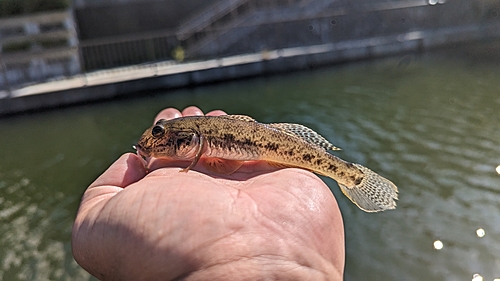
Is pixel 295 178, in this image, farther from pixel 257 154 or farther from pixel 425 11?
pixel 425 11

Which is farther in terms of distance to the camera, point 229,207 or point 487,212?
point 487,212

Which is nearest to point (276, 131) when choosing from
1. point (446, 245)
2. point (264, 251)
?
point (264, 251)

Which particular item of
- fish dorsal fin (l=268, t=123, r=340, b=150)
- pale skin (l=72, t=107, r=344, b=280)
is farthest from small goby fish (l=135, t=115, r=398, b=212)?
pale skin (l=72, t=107, r=344, b=280)

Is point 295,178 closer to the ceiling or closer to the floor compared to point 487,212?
closer to the ceiling

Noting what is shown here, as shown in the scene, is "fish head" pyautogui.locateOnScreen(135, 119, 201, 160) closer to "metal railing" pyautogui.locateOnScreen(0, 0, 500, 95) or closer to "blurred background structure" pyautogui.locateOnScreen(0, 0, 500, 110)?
"blurred background structure" pyautogui.locateOnScreen(0, 0, 500, 110)

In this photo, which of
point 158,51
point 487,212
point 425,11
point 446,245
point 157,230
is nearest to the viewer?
point 157,230

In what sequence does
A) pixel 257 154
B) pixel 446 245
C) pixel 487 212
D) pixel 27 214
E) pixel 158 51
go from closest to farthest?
1. pixel 257 154
2. pixel 446 245
3. pixel 487 212
4. pixel 27 214
5. pixel 158 51
